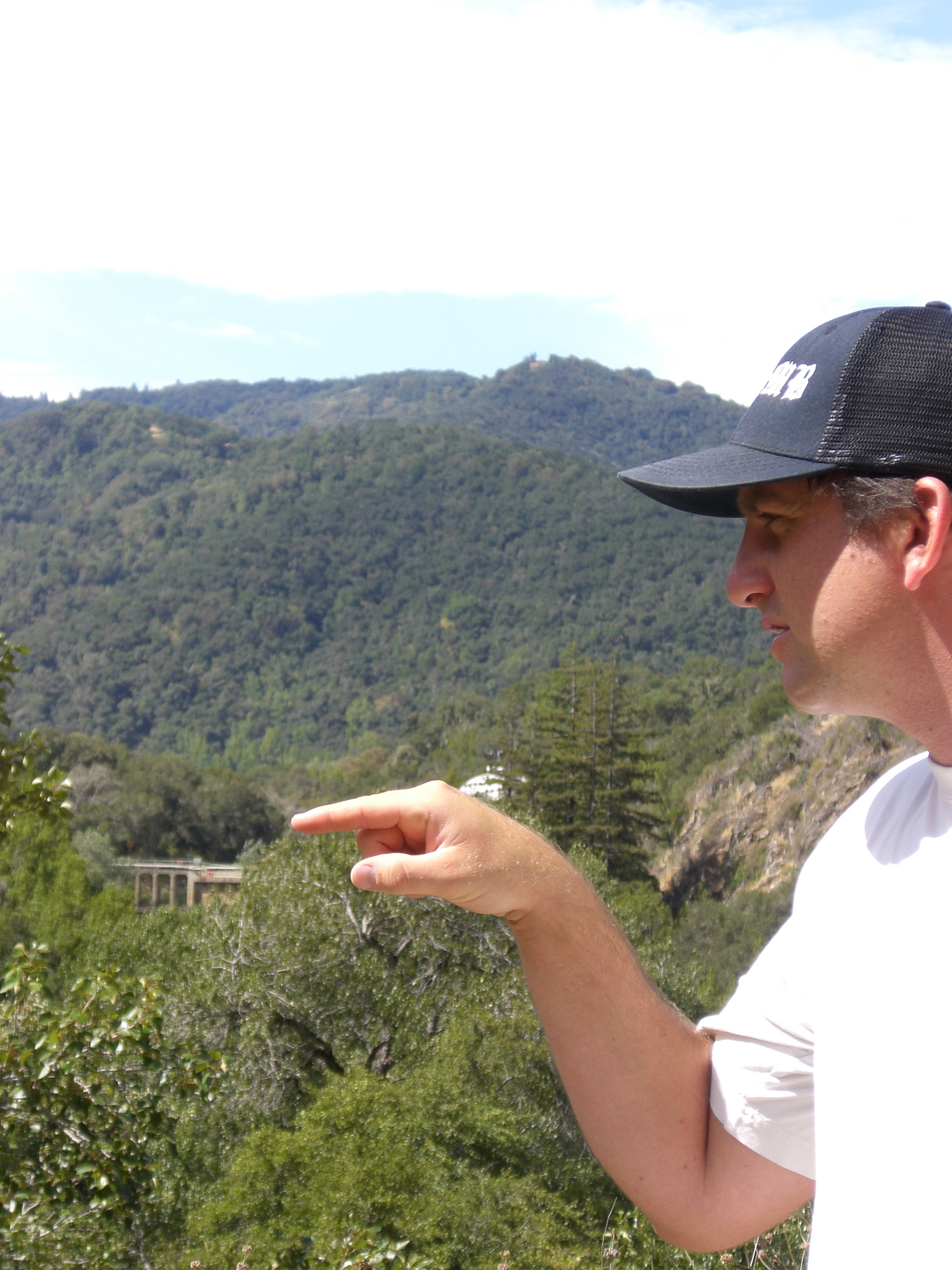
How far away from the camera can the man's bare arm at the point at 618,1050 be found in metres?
1.16

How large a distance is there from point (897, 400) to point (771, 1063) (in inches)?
29.3

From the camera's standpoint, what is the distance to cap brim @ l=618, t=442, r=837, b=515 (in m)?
1.11

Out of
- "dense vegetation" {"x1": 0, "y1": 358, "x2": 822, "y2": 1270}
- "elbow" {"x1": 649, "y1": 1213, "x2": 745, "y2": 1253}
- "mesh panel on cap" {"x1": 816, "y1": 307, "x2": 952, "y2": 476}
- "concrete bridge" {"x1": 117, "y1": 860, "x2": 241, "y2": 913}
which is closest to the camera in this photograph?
"mesh panel on cap" {"x1": 816, "y1": 307, "x2": 952, "y2": 476}

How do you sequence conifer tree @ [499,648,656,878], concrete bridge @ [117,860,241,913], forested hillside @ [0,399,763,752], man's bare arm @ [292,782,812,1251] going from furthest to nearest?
forested hillside @ [0,399,763,752] → concrete bridge @ [117,860,241,913] → conifer tree @ [499,648,656,878] → man's bare arm @ [292,782,812,1251]

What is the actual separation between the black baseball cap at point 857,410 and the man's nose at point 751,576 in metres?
0.06

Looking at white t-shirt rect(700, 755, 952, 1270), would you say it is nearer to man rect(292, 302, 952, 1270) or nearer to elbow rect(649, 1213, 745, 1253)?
man rect(292, 302, 952, 1270)

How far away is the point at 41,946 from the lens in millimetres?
3982

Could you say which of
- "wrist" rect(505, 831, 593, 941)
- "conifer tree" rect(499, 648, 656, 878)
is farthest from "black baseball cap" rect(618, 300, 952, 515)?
"conifer tree" rect(499, 648, 656, 878)

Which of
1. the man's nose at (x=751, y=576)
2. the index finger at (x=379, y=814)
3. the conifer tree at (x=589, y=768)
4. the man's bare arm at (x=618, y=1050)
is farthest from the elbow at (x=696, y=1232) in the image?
the conifer tree at (x=589, y=768)

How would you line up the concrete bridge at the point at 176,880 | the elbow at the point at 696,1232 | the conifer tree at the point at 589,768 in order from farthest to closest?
the concrete bridge at the point at 176,880 < the conifer tree at the point at 589,768 < the elbow at the point at 696,1232

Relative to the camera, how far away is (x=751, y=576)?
1.19m

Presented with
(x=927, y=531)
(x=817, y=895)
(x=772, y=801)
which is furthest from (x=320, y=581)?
(x=927, y=531)

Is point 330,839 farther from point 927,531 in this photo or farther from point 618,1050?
point 927,531

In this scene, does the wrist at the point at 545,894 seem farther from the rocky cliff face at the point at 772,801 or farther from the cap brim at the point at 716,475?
the rocky cliff face at the point at 772,801
